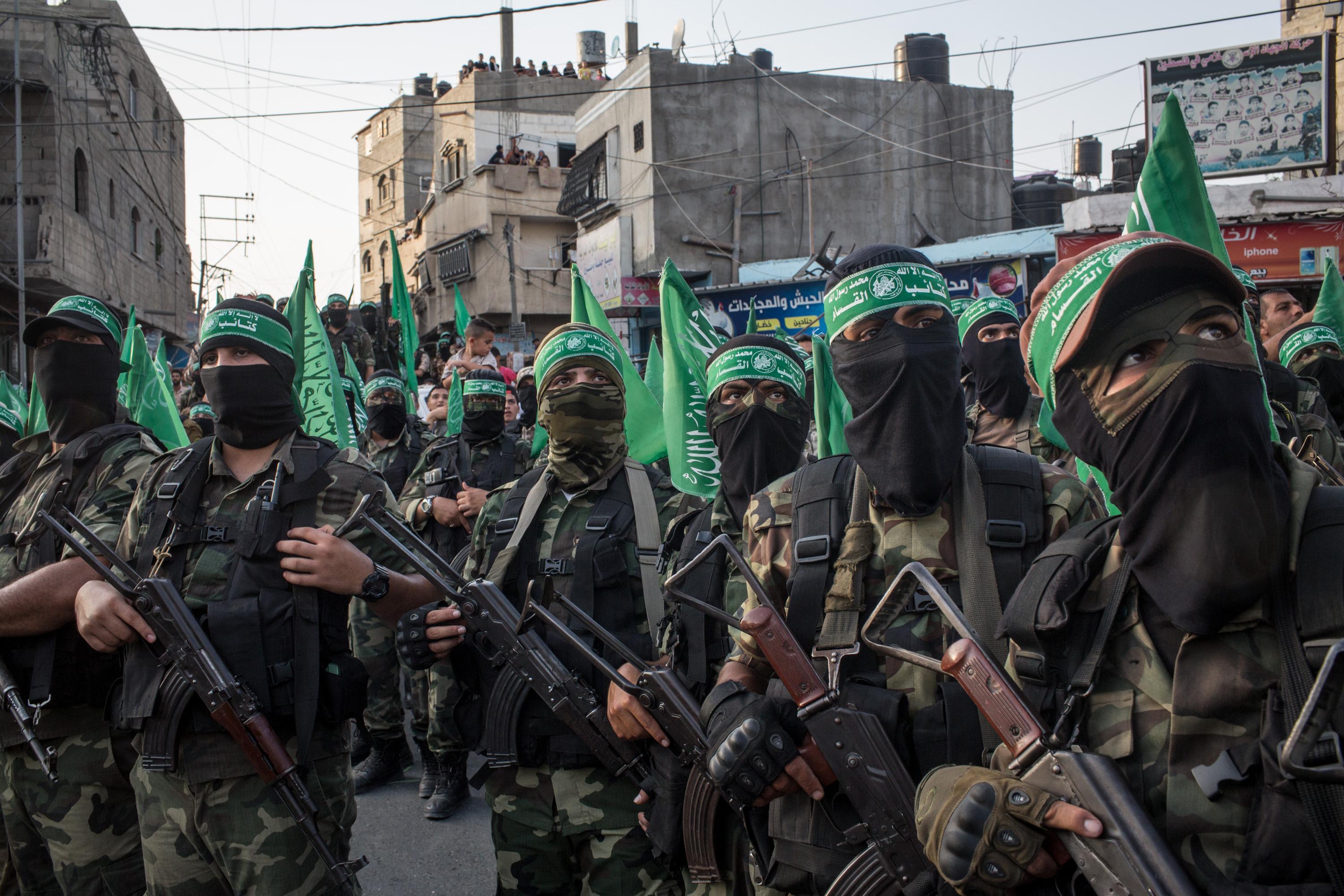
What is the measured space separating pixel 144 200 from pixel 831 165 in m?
19.4

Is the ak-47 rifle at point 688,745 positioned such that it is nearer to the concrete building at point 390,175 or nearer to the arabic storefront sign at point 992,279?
the arabic storefront sign at point 992,279

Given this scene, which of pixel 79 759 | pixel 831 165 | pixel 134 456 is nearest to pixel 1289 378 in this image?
pixel 134 456

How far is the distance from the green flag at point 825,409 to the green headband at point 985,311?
2.00 metres

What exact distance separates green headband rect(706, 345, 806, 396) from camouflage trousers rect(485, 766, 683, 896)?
1.45 m

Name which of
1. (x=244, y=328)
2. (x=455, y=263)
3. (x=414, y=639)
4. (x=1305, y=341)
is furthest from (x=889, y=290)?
(x=455, y=263)

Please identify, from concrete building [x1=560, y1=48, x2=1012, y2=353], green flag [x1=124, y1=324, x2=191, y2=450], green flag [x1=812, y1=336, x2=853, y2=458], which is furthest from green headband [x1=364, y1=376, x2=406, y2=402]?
concrete building [x1=560, y1=48, x2=1012, y2=353]

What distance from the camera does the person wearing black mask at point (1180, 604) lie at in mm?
1411

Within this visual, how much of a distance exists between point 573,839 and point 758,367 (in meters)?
1.73

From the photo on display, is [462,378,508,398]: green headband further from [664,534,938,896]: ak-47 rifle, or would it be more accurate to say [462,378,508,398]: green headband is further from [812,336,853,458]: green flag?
[664,534,938,896]: ak-47 rifle

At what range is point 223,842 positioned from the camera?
2828 millimetres

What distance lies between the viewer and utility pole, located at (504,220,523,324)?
30.4 meters

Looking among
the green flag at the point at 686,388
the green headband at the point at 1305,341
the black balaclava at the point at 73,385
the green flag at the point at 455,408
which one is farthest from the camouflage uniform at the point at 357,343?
the green headband at the point at 1305,341

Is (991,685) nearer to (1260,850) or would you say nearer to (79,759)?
(1260,850)

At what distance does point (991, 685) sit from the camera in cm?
172
